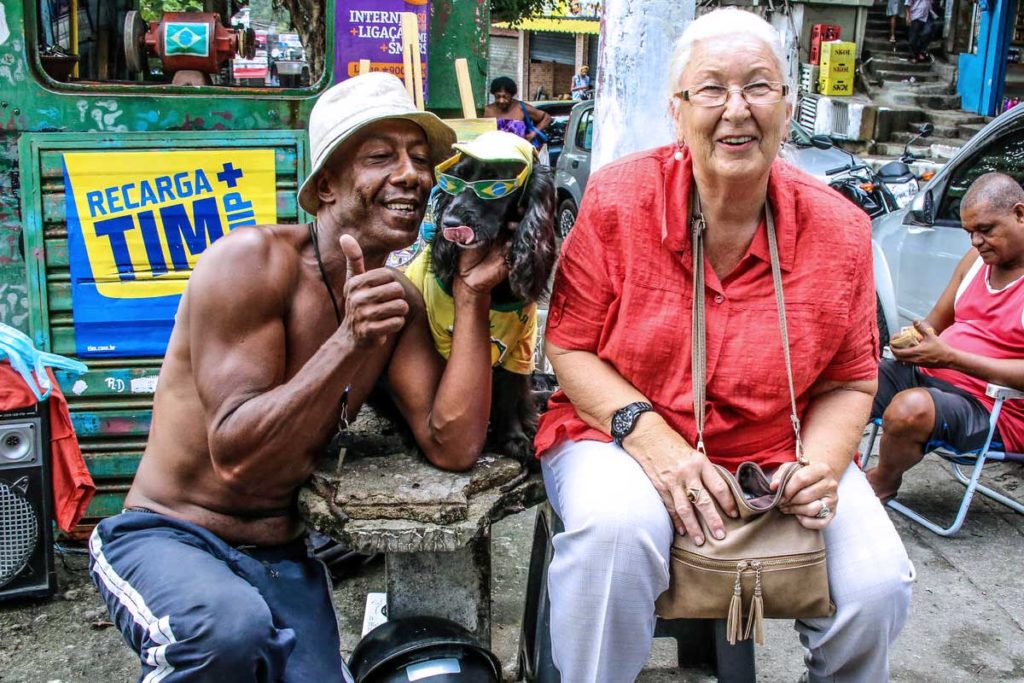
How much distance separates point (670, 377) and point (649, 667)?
109cm

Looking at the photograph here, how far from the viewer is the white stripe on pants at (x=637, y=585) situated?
2.08 meters

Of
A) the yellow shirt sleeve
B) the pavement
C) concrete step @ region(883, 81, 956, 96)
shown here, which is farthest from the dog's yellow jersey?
concrete step @ region(883, 81, 956, 96)

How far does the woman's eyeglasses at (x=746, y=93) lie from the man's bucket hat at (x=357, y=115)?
57cm

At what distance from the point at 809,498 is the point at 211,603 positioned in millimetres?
1215

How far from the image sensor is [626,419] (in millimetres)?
2250

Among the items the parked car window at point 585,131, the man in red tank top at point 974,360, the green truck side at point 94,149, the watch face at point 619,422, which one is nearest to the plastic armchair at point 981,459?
the man in red tank top at point 974,360

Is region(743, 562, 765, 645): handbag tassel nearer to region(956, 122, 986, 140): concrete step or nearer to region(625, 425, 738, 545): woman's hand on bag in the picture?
region(625, 425, 738, 545): woman's hand on bag

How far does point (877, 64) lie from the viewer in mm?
18109

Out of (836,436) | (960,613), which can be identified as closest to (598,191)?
(836,436)

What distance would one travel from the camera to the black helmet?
2.21 meters

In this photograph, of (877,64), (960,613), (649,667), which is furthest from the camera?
(877,64)

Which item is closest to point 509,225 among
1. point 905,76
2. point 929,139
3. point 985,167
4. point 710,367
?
point 710,367

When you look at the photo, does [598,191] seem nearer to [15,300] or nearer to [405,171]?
[405,171]

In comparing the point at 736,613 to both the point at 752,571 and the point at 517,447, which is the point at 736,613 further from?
the point at 517,447
